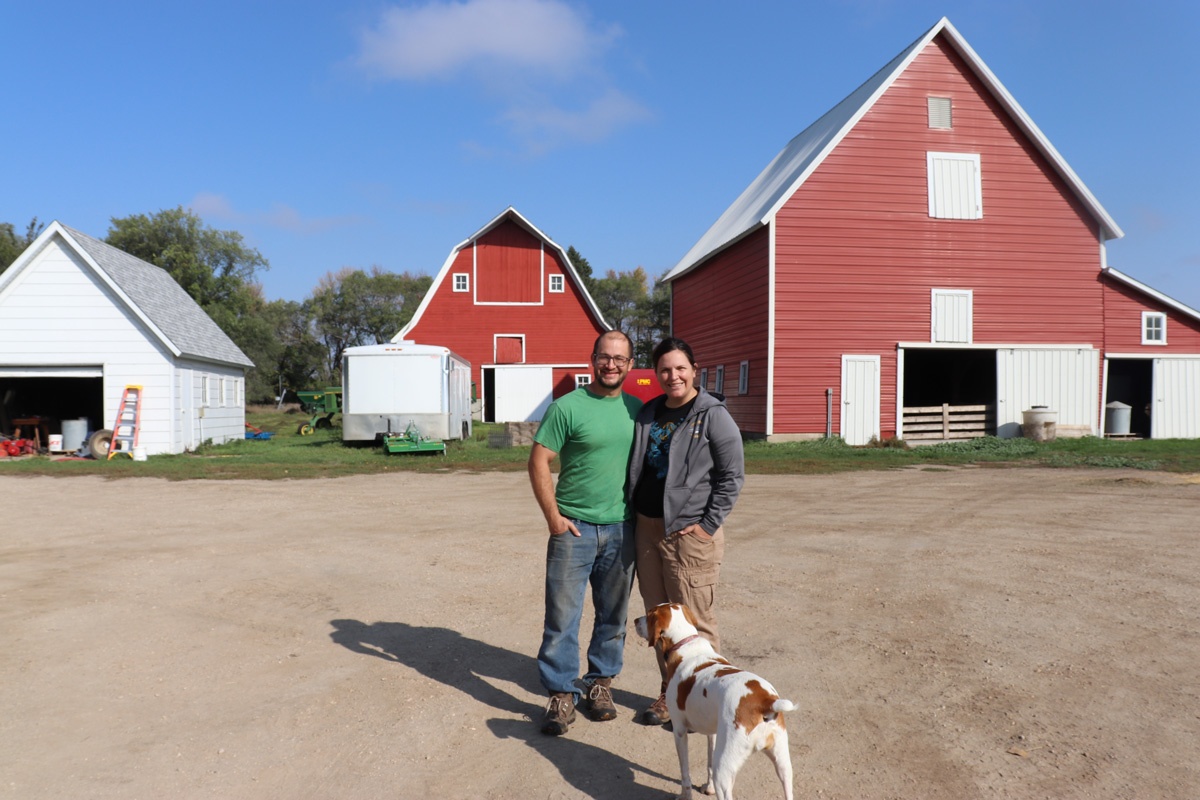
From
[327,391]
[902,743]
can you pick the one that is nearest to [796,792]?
[902,743]

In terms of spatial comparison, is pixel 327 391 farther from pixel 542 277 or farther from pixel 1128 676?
pixel 1128 676

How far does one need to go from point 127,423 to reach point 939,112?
22052 millimetres

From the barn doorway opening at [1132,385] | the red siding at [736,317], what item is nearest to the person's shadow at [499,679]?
the red siding at [736,317]

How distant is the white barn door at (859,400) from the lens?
2228 cm

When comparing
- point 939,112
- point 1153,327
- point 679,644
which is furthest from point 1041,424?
point 679,644

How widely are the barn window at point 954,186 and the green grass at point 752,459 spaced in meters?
6.02

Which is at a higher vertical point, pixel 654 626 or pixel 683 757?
pixel 654 626

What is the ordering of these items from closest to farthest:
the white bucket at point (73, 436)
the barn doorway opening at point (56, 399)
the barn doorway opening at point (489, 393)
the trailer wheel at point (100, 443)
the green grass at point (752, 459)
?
the green grass at point (752, 459), the trailer wheel at point (100, 443), the white bucket at point (73, 436), the barn doorway opening at point (56, 399), the barn doorway opening at point (489, 393)

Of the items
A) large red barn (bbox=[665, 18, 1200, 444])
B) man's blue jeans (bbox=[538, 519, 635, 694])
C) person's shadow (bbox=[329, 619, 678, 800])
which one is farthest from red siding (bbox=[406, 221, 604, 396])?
man's blue jeans (bbox=[538, 519, 635, 694])

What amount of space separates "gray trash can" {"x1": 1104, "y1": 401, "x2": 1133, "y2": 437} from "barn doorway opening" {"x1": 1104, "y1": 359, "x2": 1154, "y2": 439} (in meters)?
3.35

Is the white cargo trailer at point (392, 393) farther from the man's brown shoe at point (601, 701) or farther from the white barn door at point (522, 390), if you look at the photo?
the man's brown shoe at point (601, 701)

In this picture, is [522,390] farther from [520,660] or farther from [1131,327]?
[520,660]

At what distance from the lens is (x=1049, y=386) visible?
22.9 m

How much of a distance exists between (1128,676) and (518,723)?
11.4 ft
